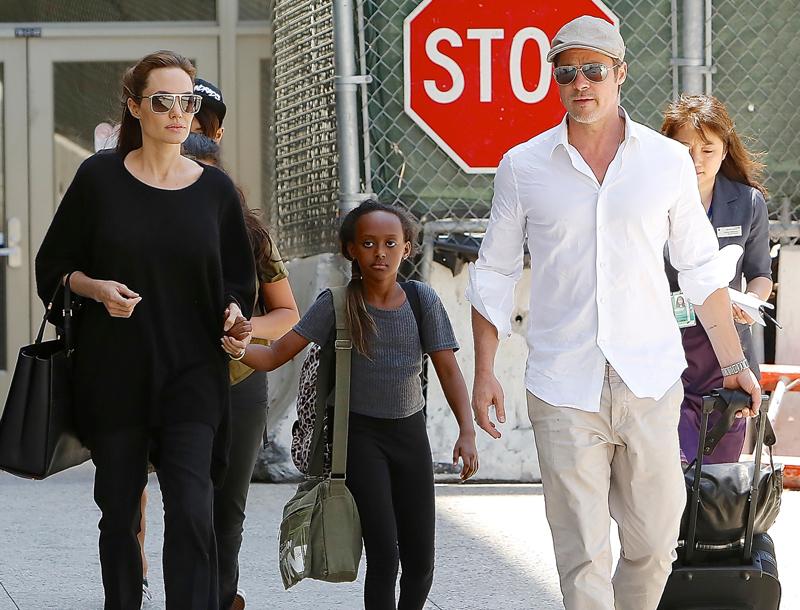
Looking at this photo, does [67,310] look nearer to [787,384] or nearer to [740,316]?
[740,316]

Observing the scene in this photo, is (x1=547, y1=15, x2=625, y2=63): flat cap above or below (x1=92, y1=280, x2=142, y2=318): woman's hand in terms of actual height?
above

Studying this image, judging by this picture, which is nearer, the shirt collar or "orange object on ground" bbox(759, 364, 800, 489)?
the shirt collar

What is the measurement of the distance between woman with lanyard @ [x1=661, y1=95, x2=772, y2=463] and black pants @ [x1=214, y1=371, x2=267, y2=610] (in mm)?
1479

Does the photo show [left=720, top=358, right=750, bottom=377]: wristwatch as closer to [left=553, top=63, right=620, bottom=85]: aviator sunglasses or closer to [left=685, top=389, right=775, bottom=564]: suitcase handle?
[left=685, top=389, right=775, bottom=564]: suitcase handle

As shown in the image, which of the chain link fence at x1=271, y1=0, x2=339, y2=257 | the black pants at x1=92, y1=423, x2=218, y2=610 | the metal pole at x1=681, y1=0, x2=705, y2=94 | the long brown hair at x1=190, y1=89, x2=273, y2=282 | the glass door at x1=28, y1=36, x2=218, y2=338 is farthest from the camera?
the glass door at x1=28, y1=36, x2=218, y2=338

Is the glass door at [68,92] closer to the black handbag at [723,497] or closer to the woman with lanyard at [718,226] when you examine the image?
the woman with lanyard at [718,226]

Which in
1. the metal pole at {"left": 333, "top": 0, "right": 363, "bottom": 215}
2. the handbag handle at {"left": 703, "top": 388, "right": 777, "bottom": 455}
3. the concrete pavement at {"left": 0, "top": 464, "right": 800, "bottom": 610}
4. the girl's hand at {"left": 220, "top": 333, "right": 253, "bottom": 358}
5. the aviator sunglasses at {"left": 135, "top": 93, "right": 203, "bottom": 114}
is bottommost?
the concrete pavement at {"left": 0, "top": 464, "right": 800, "bottom": 610}

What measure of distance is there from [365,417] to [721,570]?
1149mm

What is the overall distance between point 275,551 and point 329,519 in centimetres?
187

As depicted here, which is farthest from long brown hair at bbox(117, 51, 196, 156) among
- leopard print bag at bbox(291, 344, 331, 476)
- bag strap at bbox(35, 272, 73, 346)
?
leopard print bag at bbox(291, 344, 331, 476)

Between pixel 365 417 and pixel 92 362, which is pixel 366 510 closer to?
pixel 365 417

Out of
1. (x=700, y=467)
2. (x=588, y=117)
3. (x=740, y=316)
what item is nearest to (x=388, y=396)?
(x=700, y=467)

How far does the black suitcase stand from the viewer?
13.5 feet

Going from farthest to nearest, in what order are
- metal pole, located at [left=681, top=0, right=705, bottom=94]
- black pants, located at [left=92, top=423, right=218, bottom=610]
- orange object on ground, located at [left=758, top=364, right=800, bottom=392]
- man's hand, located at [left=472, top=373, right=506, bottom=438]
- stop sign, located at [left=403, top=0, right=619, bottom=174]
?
orange object on ground, located at [left=758, top=364, right=800, bottom=392] → metal pole, located at [left=681, top=0, right=705, bottom=94] → stop sign, located at [left=403, top=0, right=619, bottom=174] → man's hand, located at [left=472, top=373, right=506, bottom=438] → black pants, located at [left=92, top=423, right=218, bottom=610]
